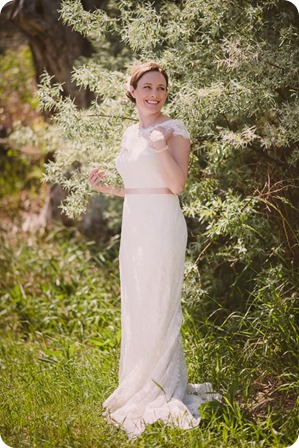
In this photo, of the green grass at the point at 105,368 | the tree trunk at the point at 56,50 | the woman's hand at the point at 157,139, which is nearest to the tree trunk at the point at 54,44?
the tree trunk at the point at 56,50

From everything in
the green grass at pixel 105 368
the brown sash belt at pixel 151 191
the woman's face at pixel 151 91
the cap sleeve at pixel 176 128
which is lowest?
the green grass at pixel 105 368

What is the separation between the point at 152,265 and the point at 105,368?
1.12 metres

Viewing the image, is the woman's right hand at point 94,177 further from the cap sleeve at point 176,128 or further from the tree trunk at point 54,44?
the tree trunk at point 54,44

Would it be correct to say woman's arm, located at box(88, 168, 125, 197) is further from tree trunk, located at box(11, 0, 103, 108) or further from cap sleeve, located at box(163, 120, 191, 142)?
tree trunk, located at box(11, 0, 103, 108)

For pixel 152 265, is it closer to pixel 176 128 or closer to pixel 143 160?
pixel 143 160

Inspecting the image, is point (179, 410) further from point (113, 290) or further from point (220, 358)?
point (113, 290)

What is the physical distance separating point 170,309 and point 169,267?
25 cm

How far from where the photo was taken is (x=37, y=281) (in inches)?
254

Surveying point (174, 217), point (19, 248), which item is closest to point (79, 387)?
point (174, 217)

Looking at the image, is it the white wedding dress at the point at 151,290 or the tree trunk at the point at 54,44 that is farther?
the tree trunk at the point at 54,44

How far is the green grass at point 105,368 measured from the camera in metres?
3.70

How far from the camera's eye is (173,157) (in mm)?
3779

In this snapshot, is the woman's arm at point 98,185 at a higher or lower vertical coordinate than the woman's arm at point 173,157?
lower

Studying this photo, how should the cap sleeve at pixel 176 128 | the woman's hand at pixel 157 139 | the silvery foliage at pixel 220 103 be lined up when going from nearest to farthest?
the woman's hand at pixel 157 139 < the cap sleeve at pixel 176 128 < the silvery foliage at pixel 220 103
